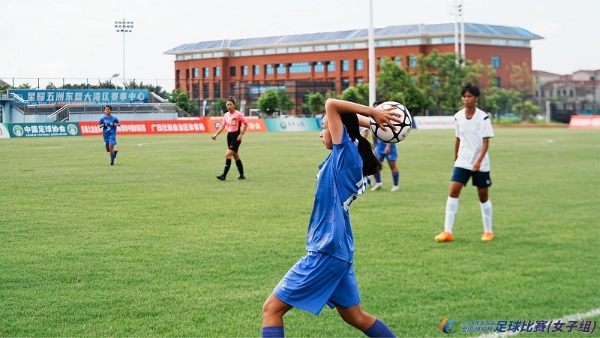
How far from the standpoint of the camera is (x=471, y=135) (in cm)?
1182

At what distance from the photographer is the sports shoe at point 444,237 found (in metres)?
11.9

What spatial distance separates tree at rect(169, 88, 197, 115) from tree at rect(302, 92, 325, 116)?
2422 cm

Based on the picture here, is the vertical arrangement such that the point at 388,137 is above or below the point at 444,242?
above

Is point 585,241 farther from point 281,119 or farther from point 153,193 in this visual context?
point 281,119

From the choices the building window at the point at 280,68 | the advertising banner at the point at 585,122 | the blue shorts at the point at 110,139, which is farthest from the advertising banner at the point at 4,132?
the advertising banner at the point at 585,122

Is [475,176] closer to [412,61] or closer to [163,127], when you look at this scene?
[163,127]

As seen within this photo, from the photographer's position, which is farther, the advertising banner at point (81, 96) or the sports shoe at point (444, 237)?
the sports shoe at point (444, 237)

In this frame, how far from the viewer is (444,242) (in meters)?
11.9

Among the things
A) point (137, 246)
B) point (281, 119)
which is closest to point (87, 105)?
point (137, 246)

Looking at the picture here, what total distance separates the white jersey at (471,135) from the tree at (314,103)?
26.2 m

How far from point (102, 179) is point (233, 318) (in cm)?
1206

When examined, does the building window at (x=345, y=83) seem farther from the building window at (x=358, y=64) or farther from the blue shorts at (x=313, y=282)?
the blue shorts at (x=313, y=282)

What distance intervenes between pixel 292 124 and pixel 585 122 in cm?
2918

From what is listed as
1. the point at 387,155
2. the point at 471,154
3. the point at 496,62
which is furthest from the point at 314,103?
the point at 496,62
